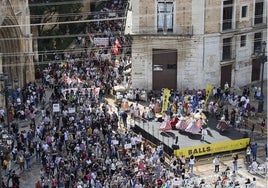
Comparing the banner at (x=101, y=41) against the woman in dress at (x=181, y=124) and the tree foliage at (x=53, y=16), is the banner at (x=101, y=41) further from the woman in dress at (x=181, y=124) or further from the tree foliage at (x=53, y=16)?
the woman in dress at (x=181, y=124)

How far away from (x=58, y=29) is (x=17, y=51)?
1374 centimetres

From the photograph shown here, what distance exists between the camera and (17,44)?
47000mm

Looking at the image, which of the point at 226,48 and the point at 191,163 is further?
the point at 226,48

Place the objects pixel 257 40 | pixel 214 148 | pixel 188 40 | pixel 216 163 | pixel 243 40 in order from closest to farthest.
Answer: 1. pixel 216 163
2. pixel 214 148
3. pixel 188 40
4. pixel 243 40
5. pixel 257 40

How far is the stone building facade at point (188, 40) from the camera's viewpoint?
47688 millimetres

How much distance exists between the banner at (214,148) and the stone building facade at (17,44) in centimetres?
1515

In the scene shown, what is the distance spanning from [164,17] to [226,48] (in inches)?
217

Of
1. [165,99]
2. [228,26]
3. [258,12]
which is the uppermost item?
[258,12]

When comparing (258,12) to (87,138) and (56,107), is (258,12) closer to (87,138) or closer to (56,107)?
(56,107)

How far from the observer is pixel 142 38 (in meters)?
48.4

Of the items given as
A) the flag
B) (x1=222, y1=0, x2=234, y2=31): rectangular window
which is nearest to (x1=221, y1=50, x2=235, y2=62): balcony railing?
(x1=222, y1=0, x2=234, y2=31): rectangular window

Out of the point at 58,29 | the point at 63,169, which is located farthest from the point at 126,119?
the point at 58,29

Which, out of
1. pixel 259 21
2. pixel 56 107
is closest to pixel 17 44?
pixel 56 107

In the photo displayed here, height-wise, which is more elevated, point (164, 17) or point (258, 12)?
point (258, 12)
